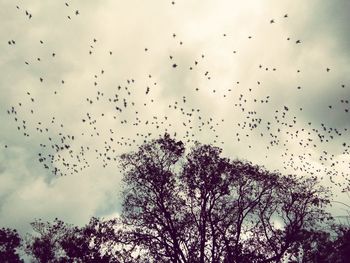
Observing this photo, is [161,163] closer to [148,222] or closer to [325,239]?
[148,222]

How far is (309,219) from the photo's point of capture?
1218 inches

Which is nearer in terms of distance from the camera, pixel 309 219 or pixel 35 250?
pixel 309 219

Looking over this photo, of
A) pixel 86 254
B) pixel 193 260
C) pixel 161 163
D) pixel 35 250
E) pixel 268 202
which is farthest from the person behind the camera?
pixel 35 250

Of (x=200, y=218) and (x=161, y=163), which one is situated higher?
(x=161, y=163)

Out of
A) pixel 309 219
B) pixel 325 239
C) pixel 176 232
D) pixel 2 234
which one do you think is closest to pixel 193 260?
pixel 176 232

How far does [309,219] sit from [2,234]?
1379 inches

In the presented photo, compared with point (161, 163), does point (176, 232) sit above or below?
below

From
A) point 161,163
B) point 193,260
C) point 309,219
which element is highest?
point 161,163

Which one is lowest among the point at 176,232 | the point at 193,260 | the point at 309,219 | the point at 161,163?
the point at 193,260

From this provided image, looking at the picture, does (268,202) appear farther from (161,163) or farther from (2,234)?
(2,234)

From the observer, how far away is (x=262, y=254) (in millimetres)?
28922

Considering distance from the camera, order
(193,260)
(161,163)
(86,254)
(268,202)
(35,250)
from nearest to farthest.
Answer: (193,260) → (161,163) → (268,202) → (86,254) → (35,250)

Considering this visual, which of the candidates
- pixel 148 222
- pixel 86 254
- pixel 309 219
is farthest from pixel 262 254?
pixel 86 254

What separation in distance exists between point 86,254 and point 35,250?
1328 cm
